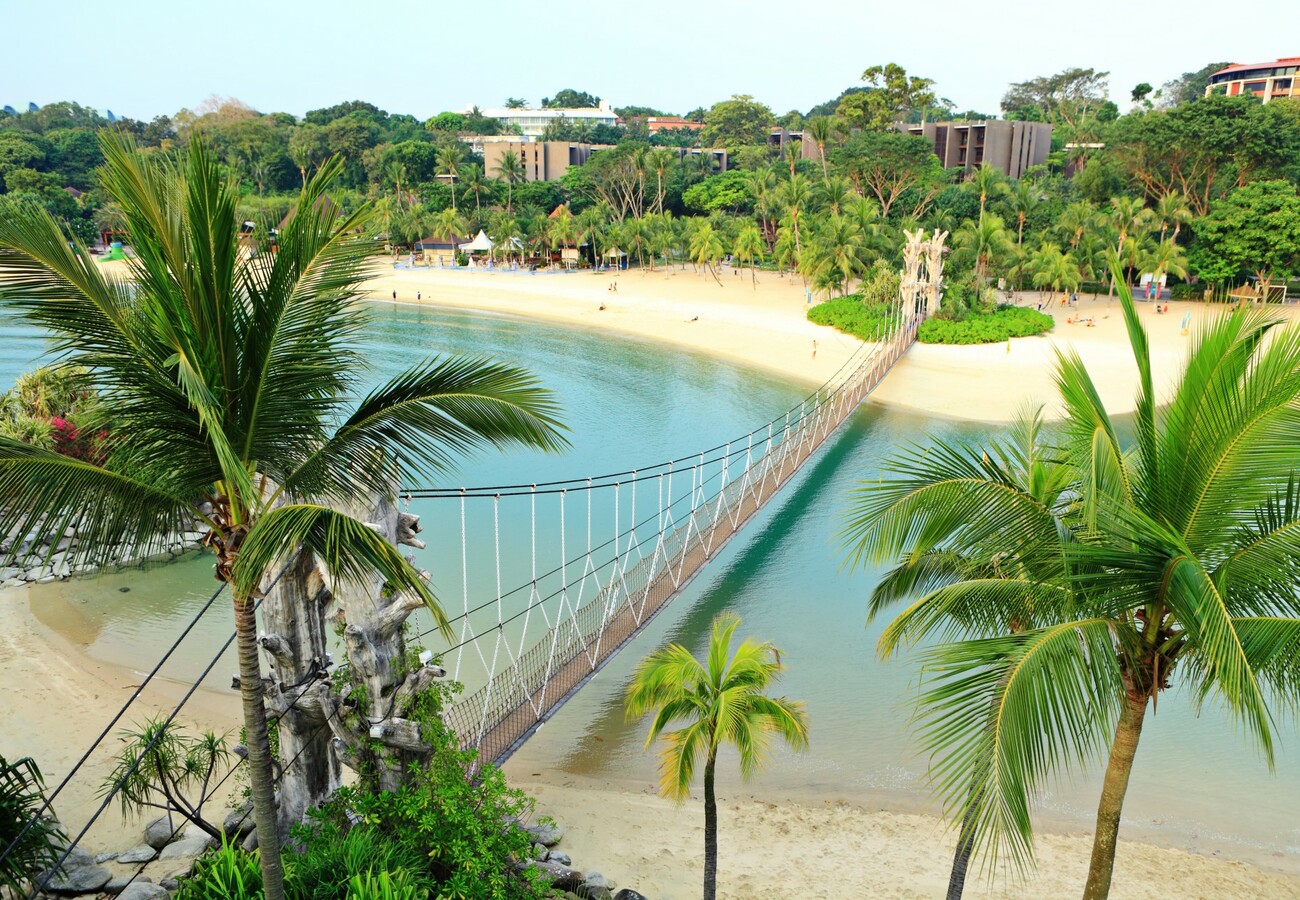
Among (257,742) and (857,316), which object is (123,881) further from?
(857,316)

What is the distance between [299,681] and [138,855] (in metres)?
1.79

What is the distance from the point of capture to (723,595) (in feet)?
35.1

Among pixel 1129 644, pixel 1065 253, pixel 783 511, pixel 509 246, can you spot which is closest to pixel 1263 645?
pixel 1129 644

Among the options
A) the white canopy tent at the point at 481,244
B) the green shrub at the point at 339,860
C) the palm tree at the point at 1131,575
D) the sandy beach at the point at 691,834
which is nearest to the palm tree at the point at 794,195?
the white canopy tent at the point at 481,244

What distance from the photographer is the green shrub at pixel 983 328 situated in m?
21.0

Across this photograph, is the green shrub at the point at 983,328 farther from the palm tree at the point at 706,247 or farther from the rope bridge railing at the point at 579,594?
the palm tree at the point at 706,247

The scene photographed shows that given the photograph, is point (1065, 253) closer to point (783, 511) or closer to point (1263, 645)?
point (783, 511)

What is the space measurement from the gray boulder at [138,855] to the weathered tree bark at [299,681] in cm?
107

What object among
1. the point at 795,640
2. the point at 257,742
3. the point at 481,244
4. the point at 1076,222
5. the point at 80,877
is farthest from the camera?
the point at 481,244

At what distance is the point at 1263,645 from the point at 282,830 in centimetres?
437

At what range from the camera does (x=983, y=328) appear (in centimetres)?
2108

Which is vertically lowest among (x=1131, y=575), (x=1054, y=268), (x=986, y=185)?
(x=1131, y=575)

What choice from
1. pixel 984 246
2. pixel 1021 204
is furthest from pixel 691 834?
pixel 1021 204

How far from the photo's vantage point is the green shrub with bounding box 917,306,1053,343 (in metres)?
21.0
